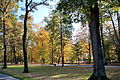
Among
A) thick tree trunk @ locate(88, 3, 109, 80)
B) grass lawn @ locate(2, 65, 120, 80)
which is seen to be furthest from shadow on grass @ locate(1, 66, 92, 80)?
thick tree trunk @ locate(88, 3, 109, 80)

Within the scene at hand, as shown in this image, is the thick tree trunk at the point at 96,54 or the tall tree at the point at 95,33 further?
the thick tree trunk at the point at 96,54

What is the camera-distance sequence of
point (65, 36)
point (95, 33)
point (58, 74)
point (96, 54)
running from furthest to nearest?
point (65, 36)
point (58, 74)
point (95, 33)
point (96, 54)

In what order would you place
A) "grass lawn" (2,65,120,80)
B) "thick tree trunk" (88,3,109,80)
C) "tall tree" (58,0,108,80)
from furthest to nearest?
"grass lawn" (2,65,120,80), "thick tree trunk" (88,3,109,80), "tall tree" (58,0,108,80)

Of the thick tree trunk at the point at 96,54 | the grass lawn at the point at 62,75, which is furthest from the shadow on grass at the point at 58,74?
the thick tree trunk at the point at 96,54

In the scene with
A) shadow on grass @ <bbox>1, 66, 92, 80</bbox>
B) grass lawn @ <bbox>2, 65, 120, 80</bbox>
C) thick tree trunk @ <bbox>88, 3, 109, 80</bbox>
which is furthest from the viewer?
shadow on grass @ <bbox>1, 66, 92, 80</bbox>

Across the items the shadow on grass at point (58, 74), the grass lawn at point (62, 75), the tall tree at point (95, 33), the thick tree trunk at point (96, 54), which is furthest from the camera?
the shadow on grass at point (58, 74)

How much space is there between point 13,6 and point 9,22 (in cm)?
377

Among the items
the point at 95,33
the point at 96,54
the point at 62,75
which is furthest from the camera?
the point at 62,75

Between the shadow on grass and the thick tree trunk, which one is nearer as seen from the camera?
the thick tree trunk

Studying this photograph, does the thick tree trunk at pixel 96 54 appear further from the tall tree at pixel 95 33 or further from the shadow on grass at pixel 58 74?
the shadow on grass at pixel 58 74

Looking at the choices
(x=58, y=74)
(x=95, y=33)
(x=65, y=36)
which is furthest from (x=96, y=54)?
(x=65, y=36)

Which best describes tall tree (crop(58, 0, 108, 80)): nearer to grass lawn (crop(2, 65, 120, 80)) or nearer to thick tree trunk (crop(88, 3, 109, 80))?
thick tree trunk (crop(88, 3, 109, 80))

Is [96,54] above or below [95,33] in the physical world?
below

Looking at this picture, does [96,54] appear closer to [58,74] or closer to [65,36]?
[58,74]
